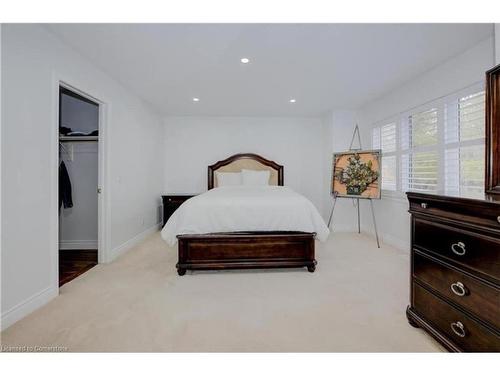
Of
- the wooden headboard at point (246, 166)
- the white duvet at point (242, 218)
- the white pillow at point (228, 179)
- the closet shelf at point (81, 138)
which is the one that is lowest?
the white duvet at point (242, 218)

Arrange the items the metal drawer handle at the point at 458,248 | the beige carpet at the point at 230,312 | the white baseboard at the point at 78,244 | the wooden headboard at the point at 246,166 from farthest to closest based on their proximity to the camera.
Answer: the wooden headboard at the point at 246,166 < the white baseboard at the point at 78,244 < the beige carpet at the point at 230,312 < the metal drawer handle at the point at 458,248

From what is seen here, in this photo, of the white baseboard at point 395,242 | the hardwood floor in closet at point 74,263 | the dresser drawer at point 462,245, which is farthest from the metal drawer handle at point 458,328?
the hardwood floor in closet at point 74,263

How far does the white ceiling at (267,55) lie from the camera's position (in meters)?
2.21

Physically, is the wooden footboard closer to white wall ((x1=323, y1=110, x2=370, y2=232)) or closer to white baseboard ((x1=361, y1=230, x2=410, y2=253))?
white baseboard ((x1=361, y1=230, x2=410, y2=253))

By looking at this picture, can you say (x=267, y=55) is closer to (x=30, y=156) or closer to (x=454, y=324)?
(x=30, y=156)

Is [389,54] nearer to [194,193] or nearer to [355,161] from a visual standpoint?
[355,161]

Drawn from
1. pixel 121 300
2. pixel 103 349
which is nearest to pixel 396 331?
pixel 103 349

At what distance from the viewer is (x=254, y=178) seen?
16.9 feet

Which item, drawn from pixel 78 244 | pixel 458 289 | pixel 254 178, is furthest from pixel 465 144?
pixel 78 244

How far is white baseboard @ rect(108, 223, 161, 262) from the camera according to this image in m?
3.31

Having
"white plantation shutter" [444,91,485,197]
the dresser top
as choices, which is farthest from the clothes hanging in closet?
"white plantation shutter" [444,91,485,197]

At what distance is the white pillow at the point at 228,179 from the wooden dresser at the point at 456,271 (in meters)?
3.78

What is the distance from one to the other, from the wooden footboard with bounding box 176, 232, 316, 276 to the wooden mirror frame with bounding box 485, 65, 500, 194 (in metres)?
1.57

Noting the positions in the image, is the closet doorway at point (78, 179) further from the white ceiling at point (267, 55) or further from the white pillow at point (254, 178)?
the white pillow at point (254, 178)
